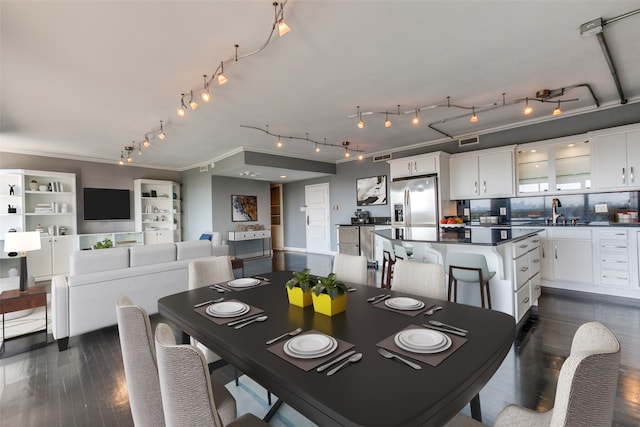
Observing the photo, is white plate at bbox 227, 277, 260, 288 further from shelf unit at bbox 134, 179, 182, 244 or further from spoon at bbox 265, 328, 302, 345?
shelf unit at bbox 134, 179, 182, 244

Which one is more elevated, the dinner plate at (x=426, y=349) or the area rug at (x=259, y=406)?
the dinner plate at (x=426, y=349)

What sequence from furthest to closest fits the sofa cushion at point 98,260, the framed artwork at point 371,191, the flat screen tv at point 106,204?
the framed artwork at point 371,191 → the flat screen tv at point 106,204 → the sofa cushion at point 98,260

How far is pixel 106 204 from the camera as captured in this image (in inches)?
288

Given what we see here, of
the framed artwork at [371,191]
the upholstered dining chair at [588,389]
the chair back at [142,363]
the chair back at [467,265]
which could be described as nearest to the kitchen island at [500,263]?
the chair back at [467,265]

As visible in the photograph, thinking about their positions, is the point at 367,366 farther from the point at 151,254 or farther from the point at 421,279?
the point at 151,254

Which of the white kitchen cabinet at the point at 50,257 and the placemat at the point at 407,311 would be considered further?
the white kitchen cabinet at the point at 50,257

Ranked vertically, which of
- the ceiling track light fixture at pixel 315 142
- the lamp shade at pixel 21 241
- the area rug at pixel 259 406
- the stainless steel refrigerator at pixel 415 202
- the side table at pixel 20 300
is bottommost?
the area rug at pixel 259 406

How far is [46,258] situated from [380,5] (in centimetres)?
789

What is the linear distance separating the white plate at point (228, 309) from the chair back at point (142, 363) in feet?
1.28

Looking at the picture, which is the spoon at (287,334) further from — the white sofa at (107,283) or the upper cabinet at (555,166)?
the upper cabinet at (555,166)

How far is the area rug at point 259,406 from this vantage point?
180 centimetres

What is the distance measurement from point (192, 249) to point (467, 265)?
3.31 metres

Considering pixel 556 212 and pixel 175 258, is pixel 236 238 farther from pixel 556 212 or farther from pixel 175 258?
pixel 556 212

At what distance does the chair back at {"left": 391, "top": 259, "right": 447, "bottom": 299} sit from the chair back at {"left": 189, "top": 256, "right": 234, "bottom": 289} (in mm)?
A: 1422
